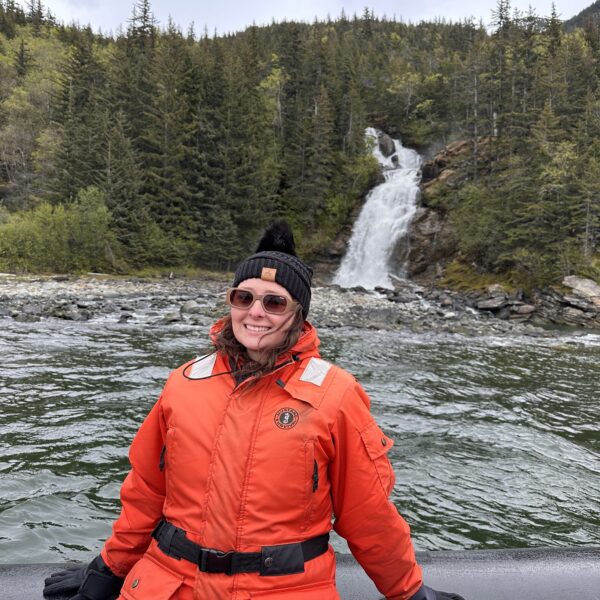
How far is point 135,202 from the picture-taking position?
35.0m

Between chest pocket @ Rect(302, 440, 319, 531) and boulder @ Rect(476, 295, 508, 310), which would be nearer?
chest pocket @ Rect(302, 440, 319, 531)

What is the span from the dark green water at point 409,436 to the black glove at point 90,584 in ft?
6.88

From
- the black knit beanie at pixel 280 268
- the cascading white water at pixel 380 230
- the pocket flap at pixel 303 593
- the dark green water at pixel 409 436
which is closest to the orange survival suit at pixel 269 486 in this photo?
the pocket flap at pixel 303 593

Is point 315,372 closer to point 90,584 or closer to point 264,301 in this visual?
point 264,301

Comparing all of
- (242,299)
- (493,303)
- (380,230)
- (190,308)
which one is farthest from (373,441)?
(380,230)

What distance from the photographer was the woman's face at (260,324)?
2180mm

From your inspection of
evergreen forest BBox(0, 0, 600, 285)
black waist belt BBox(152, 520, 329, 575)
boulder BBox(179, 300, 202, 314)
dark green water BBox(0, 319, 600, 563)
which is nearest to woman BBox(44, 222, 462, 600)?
black waist belt BBox(152, 520, 329, 575)

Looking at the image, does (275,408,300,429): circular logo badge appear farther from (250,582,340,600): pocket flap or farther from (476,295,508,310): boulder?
(476,295,508,310): boulder

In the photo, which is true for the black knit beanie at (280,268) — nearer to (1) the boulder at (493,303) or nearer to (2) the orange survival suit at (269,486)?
(2) the orange survival suit at (269,486)

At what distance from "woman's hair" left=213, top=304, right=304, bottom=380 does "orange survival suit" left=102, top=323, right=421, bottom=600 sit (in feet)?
0.14

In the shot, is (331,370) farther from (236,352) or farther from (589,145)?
(589,145)

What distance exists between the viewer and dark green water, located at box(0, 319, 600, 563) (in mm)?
4641

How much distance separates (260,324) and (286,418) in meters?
0.46

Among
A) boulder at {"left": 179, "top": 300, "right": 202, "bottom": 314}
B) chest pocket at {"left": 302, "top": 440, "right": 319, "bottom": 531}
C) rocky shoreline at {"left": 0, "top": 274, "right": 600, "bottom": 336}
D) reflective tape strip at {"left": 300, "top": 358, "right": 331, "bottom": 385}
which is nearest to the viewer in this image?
chest pocket at {"left": 302, "top": 440, "right": 319, "bottom": 531}
